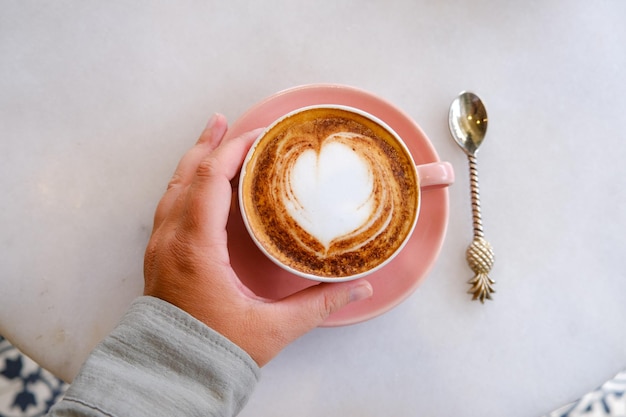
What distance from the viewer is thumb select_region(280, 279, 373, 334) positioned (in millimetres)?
811

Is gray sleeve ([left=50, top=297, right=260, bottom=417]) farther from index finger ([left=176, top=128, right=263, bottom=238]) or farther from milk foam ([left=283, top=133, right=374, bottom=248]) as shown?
milk foam ([left=283, top=133, right=374, bottom=248])

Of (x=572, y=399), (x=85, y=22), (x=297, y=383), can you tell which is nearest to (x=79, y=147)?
(x=85, y=22)

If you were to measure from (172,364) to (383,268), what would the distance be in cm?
44

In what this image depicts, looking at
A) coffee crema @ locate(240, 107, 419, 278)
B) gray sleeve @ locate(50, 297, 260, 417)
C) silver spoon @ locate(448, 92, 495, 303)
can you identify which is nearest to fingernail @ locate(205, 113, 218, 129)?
coffee crema @ locate(240, 107, 419, 278)

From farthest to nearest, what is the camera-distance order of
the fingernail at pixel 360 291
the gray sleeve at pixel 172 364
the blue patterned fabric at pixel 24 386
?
the blue patterned fabric at pixel 24 386, the fingernail at pixel 360 291, the gray sleeve at pixel 172 364

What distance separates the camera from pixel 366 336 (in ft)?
3.29

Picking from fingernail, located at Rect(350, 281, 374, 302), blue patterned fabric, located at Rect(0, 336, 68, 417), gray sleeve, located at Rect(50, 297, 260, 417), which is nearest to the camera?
gray sleeve, located at Rect(50, 297, 260, 417)

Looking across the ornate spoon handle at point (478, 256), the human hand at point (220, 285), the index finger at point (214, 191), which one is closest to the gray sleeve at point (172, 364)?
the human hand at point (220, 285)

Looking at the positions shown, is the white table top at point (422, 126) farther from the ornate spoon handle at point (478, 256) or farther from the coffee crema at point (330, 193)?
the coffee crema at point (330, 193)

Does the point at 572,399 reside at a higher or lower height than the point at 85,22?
lower

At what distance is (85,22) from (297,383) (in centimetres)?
98

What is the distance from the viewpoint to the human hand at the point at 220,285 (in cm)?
78

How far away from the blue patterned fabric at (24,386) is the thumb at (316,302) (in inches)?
22.0

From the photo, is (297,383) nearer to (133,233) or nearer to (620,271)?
(133,233)
